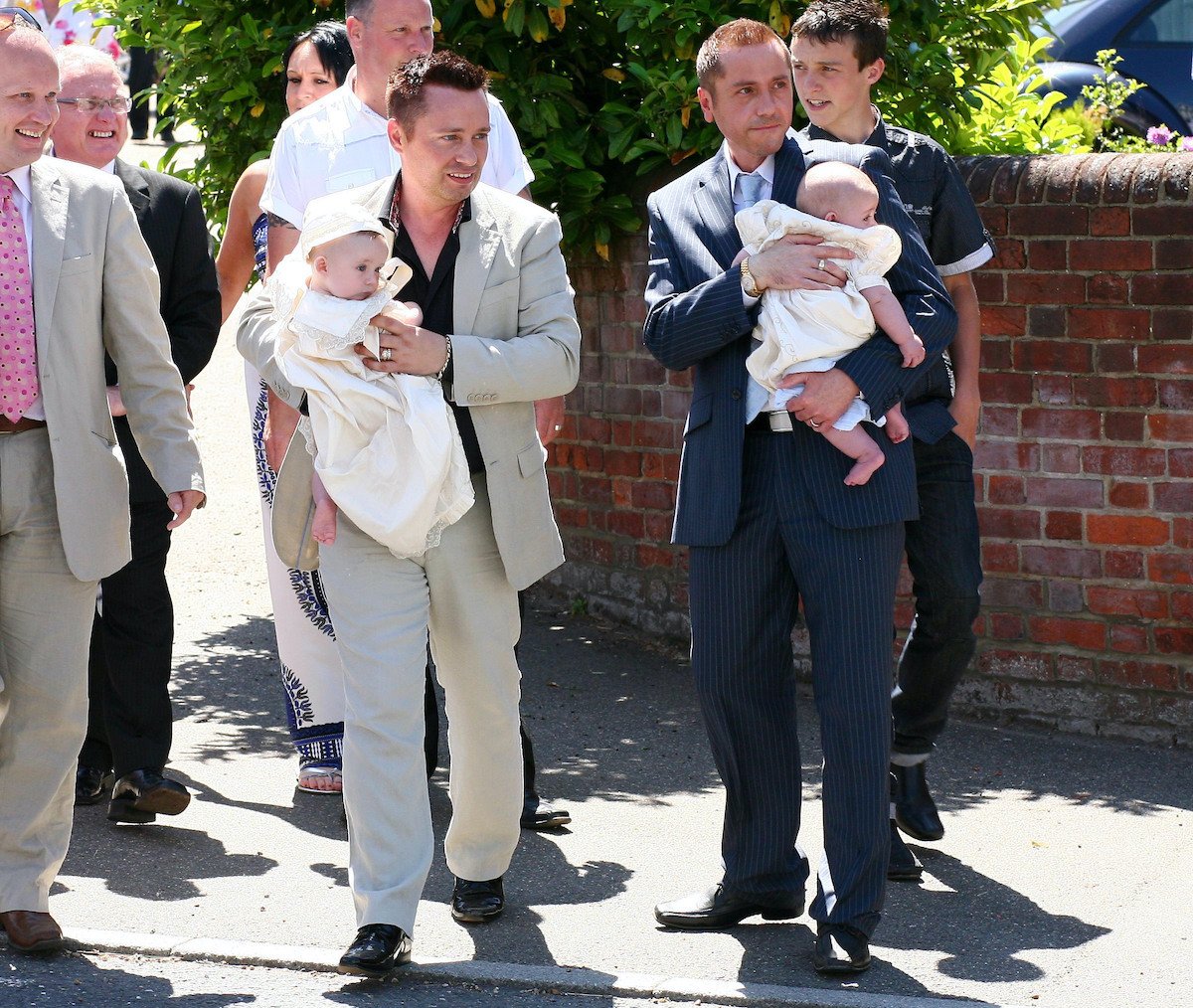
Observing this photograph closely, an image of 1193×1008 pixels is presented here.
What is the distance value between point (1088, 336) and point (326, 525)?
3.01 m

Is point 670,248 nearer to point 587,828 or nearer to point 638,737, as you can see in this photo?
point 587,828

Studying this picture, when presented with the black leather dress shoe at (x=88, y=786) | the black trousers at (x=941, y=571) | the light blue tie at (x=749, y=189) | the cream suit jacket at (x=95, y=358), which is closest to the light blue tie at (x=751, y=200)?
the light blue tie at (x=749, y=189)

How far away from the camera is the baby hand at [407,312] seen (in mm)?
4289

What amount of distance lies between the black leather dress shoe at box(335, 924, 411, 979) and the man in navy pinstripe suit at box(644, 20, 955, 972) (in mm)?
738

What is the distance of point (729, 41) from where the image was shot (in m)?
4.39

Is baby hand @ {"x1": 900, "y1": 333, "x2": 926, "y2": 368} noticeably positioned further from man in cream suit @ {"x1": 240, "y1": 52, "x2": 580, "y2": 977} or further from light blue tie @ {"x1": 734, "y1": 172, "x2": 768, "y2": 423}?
man in cream suit @ {"x1": 240, "y1": 52, "x2": 580, "y2": 977}

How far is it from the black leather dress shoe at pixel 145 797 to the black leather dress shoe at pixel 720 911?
1.62 meters

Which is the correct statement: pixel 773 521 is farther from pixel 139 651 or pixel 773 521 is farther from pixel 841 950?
pixel 139 651

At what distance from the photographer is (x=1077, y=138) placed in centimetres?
832

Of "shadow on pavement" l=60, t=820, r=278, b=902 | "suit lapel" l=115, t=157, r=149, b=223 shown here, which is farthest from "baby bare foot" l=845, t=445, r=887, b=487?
"suit lapel" l=115, t=157, r=149, b=223

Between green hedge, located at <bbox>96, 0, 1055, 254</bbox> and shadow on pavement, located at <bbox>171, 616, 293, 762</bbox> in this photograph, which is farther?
green hedge, located at <bbox>96, 0, 1055, 254</bbox>

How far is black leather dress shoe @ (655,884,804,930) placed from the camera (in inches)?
181

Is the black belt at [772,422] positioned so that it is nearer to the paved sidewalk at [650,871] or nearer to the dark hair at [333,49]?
the paved sidewalk at [650,871]

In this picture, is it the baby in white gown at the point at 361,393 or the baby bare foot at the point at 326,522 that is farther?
the baby bare foot at the point at 326,522
